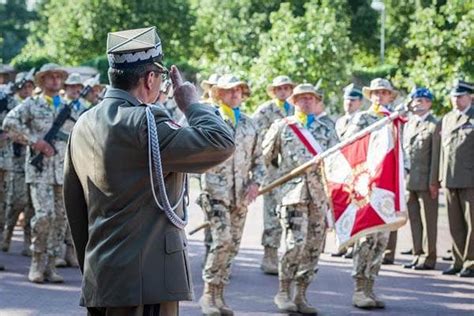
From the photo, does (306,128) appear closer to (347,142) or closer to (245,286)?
(347,142)

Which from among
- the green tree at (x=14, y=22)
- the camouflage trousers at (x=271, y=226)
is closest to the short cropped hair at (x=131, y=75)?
the camouflage trousers at (x=271, y=226)

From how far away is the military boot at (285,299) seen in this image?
10.3 m

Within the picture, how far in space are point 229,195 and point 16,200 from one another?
4836 millimetres

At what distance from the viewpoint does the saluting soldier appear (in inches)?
554

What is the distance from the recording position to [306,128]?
10438 mm

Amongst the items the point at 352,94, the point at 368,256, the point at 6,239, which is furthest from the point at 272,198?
the point at 6,239

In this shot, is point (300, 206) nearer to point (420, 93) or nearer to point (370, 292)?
point (370, 292)

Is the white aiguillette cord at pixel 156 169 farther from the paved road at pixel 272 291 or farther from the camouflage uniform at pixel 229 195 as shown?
the paved road at pixel 272 291

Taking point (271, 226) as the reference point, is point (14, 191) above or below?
above

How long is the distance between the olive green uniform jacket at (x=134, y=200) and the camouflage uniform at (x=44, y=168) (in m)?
6.77

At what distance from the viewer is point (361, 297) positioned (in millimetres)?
10719

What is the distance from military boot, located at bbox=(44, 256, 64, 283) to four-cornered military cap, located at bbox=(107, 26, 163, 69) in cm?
706

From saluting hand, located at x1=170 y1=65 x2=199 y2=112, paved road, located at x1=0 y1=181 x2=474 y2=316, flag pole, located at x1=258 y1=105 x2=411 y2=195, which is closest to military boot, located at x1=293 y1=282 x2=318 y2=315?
paved road, located at x1=0 y1=181 x2=474 y2=316

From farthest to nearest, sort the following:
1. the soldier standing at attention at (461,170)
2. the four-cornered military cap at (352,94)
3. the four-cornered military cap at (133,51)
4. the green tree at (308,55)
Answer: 1. the green tree at (308,55)
2. the four-cornered military cap at (352,94)
3. the soldier standing at attention at (461,170)
4. the four-cornered military cap at (133,51)
